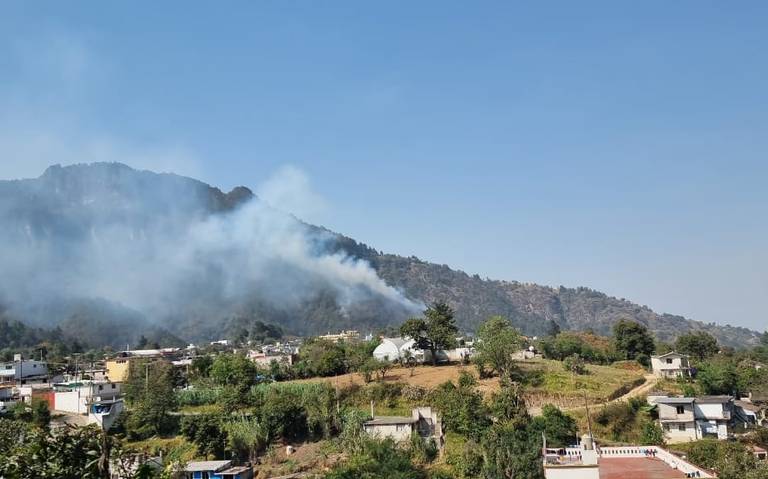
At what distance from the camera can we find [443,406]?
1054 inches

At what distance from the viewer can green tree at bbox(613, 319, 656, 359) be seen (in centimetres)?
4516

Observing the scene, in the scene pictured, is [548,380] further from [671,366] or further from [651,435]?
[671,366]

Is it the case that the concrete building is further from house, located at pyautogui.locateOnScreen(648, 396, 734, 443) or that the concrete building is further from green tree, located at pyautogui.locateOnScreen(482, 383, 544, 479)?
Result: house, located at pyautogui.locateOnScreen(648, 396, 734, 443)

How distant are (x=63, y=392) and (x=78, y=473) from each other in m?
32.6

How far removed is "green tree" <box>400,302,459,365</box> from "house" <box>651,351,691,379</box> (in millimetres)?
12694

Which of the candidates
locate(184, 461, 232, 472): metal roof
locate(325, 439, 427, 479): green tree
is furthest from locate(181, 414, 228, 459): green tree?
locate(325, 439, 427, 479): green tree

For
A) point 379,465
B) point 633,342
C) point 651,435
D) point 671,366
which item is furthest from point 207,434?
point 633,342

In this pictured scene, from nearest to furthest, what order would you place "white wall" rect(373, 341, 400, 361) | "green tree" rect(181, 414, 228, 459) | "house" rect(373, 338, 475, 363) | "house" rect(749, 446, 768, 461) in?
"house" rect(749, 446, 768, 461) < "green tree" rect(181, 414, 228, 459) < "house" rect(373, 338, 475, 363) < "white wall" rect(373, 341, 400, 361)

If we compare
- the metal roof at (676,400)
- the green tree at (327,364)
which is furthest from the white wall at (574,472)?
the green tree at (327,364)

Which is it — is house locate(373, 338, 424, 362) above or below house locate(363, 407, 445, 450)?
above

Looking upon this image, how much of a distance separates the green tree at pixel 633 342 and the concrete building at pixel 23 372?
41.6m

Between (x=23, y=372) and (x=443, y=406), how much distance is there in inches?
1397

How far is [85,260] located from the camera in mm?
156625

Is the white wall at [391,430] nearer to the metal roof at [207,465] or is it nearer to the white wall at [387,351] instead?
the metal roof at [207,465]
